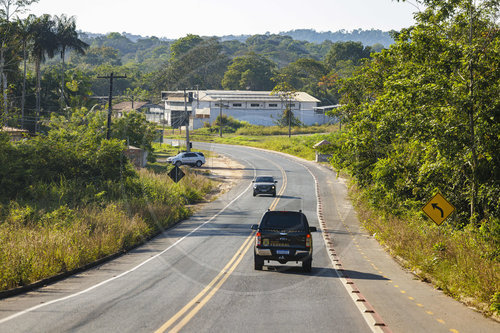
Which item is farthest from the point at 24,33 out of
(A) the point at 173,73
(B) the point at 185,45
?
(B) the point at 185,45

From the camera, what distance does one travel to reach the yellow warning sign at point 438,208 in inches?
707

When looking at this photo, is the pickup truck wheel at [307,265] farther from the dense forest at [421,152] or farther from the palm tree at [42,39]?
the palm tree at [42,39]

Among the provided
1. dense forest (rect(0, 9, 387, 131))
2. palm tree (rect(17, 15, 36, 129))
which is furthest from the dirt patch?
palm tree (rect(17, 15, 36, 129))

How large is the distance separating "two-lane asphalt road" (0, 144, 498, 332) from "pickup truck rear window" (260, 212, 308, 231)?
1280mm

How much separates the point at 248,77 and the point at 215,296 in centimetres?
14741

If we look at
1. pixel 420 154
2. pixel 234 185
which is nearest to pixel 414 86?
A: pixel 420 154

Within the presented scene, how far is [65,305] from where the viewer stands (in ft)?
40.4

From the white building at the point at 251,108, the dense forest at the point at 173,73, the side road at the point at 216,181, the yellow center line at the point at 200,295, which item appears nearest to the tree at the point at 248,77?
the dense forest at the point at 173,73

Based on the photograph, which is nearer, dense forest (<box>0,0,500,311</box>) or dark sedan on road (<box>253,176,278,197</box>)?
dense forest (<box>0,0,500,311</box>)

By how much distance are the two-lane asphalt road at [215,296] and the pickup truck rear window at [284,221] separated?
128 centimetres

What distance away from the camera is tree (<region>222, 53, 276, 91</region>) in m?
159

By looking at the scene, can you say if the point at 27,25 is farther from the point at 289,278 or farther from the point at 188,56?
the point at 188,56

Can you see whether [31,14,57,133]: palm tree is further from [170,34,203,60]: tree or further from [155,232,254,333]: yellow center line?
[170,34,203,60]: tree

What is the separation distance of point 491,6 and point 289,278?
11.6 m
